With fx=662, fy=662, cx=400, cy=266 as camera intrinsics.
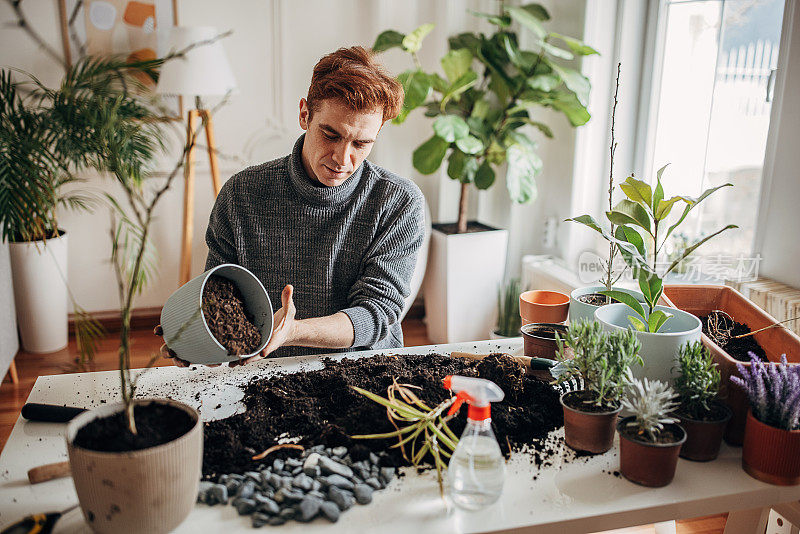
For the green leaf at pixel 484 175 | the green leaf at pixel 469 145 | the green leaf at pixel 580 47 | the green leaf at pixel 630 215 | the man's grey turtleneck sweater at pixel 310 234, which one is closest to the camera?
the green leaf at pixel 630 215

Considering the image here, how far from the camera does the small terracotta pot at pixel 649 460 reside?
39.5 inches

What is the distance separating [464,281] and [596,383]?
90.7 inches

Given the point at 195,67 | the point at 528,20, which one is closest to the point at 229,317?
the point at 528,20

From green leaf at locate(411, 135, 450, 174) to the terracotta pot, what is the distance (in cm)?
181

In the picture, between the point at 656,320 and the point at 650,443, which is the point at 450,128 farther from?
the point at 650,443

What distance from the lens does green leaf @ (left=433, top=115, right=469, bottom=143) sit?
9.49ft

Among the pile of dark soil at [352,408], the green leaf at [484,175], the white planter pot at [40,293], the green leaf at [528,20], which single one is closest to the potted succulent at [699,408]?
the pile of dark soil at [352,408]

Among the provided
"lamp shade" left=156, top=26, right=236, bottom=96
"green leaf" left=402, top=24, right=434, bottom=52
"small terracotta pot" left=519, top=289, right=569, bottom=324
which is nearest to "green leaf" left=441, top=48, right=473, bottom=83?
"green leaf" left=402, top=24, right=434, bottom=52

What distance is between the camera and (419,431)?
106 centimetres

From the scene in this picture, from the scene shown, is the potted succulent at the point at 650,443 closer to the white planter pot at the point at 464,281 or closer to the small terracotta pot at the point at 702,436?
the small terracotta pot at the point at 702,436

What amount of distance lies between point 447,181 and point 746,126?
1678mm

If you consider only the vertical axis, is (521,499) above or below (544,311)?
below

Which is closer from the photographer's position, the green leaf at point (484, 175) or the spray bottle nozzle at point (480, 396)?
the spray bottle nozzle at point (480, 396)

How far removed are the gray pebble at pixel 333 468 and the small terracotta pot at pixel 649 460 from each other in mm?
430
